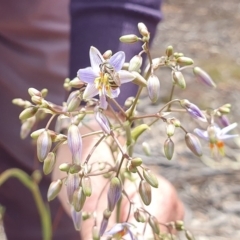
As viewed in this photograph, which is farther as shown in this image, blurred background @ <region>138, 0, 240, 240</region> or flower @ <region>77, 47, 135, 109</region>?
blurred background @ <region>138, 0, 240, 240</region>

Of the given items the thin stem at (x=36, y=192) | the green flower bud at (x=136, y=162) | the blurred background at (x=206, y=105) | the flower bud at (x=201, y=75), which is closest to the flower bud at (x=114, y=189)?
the green flower bud at (x=136, y=162)

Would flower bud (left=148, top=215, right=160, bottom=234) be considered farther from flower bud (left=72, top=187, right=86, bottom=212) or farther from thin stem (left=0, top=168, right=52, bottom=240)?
thin stem (left=0, top=168, right=52, bottom=240)

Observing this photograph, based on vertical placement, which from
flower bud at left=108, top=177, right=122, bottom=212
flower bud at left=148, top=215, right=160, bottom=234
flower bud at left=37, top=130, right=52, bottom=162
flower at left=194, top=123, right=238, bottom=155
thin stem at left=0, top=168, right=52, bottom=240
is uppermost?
flower bud at left=37, top=130, right=52, bottom=162

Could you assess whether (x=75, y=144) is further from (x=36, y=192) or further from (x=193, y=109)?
(x=36, y=192)

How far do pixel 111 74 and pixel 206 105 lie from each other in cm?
147

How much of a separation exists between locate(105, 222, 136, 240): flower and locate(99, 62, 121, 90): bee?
4.3 inches

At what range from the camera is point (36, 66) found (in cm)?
115

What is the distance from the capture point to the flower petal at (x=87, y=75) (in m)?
0.43

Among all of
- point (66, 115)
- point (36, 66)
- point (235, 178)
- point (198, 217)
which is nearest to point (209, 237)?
point (198, 217)

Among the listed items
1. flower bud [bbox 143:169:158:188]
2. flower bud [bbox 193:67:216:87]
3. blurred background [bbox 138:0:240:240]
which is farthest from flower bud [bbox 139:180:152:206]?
blurred background [bbox 138:0:240:240]

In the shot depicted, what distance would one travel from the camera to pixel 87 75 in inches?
16.9

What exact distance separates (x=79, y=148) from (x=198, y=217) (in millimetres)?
948

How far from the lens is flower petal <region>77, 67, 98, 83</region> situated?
1.40ft

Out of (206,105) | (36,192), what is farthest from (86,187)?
(206,105)
